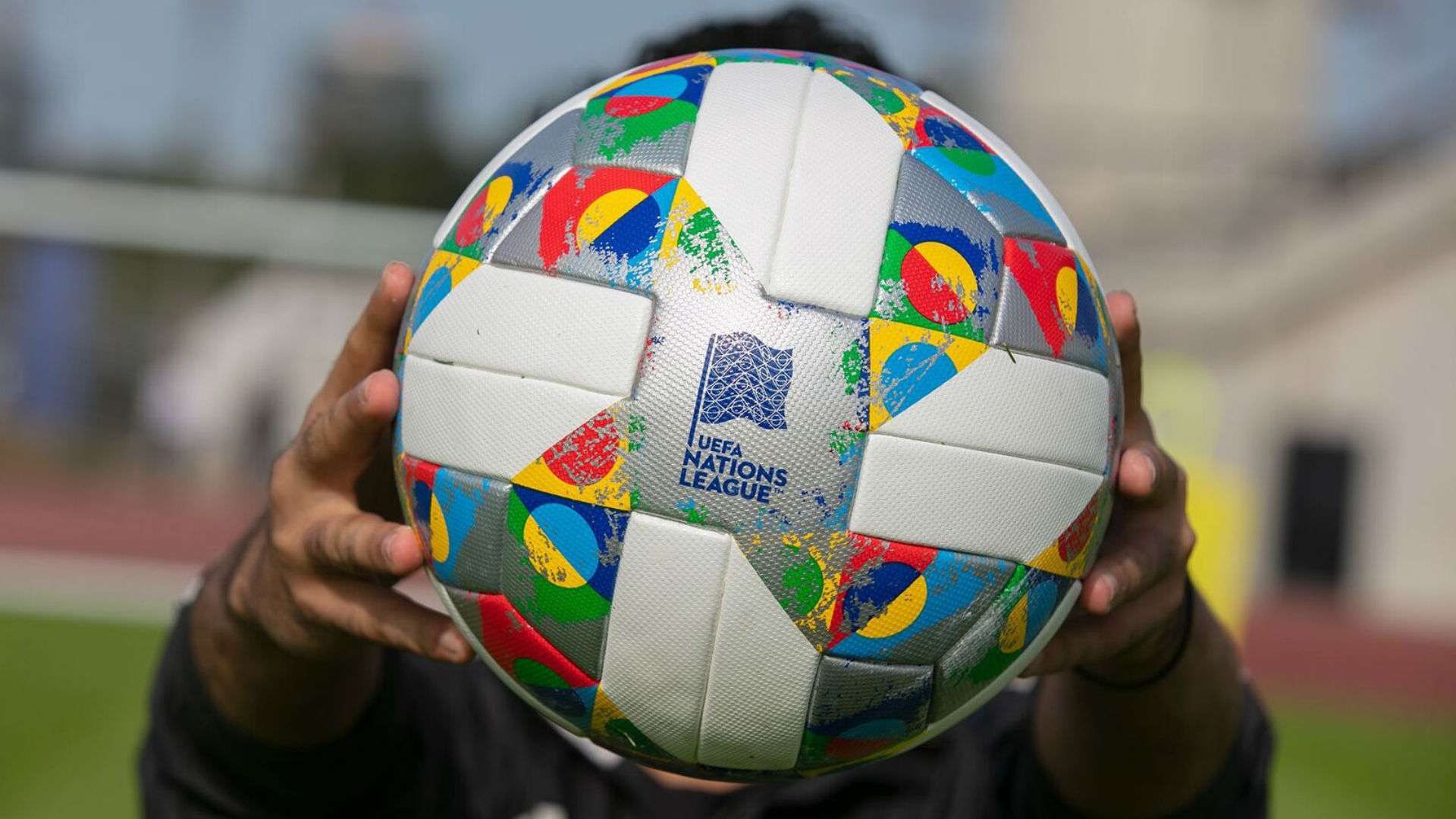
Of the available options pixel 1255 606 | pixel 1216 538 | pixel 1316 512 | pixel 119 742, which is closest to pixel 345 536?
pixel 119 742

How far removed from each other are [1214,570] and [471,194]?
587 cm

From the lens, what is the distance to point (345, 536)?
1765mm

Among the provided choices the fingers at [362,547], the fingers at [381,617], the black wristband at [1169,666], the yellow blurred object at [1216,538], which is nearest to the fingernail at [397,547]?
the fingers at [362,547]

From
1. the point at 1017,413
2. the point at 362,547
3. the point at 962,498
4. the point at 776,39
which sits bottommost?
the point at 362,547

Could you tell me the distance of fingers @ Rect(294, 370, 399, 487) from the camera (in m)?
1.77

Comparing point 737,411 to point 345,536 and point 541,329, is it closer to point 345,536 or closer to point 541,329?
point 541,329

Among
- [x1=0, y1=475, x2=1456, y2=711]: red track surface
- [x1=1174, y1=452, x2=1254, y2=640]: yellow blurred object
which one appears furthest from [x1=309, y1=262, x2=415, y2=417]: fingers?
[x1=0, y1=475, x2=1456, y2=711]: red track surface

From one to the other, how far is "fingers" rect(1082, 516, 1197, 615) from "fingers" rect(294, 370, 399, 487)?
2.89 ft

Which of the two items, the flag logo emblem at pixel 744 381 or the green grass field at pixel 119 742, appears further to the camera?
the green grass field at pixel 119 742

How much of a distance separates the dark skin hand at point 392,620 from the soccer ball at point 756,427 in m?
0.06

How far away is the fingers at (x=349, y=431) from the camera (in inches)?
69.5

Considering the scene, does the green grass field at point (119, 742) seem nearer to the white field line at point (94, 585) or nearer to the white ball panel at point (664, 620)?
the white field line at point (94, 585)

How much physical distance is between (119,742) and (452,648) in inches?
218

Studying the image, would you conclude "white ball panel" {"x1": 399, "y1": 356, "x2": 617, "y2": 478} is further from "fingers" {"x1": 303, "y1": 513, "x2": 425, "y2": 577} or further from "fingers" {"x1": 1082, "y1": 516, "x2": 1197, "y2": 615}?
"fingers" {"x1": 1082, "y1": 516, "x2": 1197, "y2": 615}
